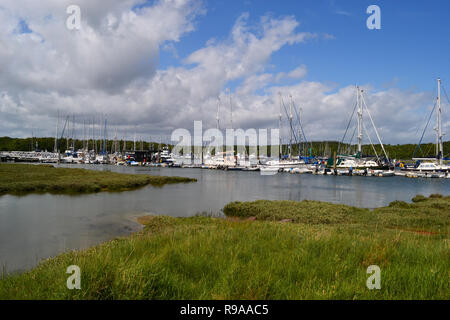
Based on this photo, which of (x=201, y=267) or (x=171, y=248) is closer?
(x=201, y=267)

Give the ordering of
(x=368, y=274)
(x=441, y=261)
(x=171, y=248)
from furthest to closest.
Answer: (x=171, y=248) < (x=441, y=261) < (x=368, y=274)

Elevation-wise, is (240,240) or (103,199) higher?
(240,240)

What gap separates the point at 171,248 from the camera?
823cm

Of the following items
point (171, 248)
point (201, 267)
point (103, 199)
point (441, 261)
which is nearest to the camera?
point (201, 267)

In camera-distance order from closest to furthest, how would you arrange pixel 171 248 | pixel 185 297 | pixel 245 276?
pixel 185 297
pixel 245 276
pixel 171 248

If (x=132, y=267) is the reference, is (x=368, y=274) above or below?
below

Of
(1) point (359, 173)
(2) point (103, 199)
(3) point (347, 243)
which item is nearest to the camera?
(3) point (347, 243)

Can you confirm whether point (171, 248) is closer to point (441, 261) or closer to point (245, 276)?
point (245, 276)

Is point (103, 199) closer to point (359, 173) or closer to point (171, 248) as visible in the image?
point (171, 248)

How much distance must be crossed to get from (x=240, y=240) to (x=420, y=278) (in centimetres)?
498

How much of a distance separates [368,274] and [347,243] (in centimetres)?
264

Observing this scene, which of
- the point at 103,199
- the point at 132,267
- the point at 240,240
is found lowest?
the point at 103,199
